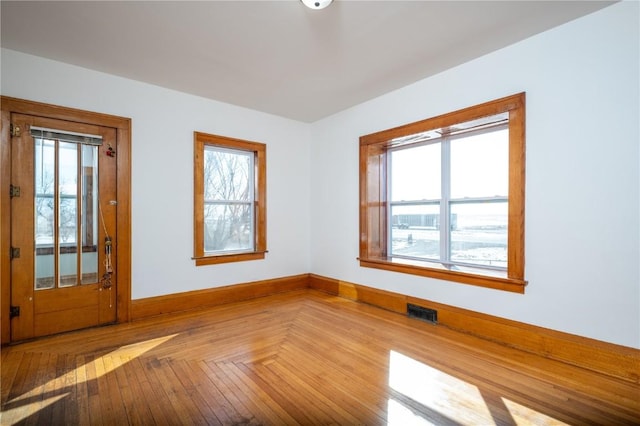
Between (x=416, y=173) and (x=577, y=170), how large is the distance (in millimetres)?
1720

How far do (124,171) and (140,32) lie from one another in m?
1.55

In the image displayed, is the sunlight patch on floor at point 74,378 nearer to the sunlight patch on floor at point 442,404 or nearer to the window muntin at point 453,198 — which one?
the sunlight patch on floor at point 442,404

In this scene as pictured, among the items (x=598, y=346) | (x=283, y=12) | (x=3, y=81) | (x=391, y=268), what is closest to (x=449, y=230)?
(x=391, y=268)

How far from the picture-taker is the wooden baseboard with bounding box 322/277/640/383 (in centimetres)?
225

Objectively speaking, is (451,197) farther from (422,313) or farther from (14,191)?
(14,191)

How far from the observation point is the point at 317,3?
2.22 meters

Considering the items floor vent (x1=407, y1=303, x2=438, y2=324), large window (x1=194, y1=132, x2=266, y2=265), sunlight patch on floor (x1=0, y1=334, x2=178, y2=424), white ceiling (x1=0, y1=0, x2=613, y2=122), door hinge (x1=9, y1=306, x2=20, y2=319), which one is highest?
white ceiling (x1=0, y1=0, x2=613, y2=122)

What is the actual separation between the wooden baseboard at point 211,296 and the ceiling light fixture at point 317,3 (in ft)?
11.3

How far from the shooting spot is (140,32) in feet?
8.59

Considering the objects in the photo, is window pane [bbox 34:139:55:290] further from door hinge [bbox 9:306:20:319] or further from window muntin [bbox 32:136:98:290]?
door hinge [bbox 9:306:20:319]

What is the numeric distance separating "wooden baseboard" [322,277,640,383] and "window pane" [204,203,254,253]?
2355 millimetres

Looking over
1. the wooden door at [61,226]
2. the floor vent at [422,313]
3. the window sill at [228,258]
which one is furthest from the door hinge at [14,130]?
the floor vent at [422,313]

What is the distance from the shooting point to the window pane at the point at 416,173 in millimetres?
3777

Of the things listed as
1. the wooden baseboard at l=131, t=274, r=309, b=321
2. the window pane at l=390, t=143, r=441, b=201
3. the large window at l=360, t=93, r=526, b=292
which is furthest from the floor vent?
the wooden baseboard at l=131, t=274, r=309, b=321
